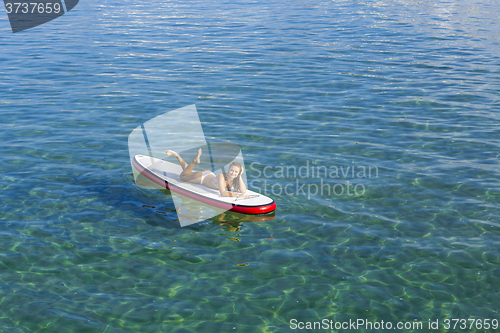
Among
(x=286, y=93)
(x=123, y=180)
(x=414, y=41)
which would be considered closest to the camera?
(x=123, y=180)

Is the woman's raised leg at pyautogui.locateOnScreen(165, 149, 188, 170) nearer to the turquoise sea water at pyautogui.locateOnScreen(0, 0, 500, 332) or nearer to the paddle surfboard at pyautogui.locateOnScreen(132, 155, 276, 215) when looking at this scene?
the paddle surfboard at pyautogui.locateOnScreen(132, 155, 276, 215)

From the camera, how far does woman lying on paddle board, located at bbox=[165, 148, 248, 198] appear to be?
10.7 m

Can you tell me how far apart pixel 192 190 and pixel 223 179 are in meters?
0.75

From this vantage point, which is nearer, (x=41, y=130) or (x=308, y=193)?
(x=308, y=193)

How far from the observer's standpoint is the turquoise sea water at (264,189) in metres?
7.99

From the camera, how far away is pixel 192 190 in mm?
10961

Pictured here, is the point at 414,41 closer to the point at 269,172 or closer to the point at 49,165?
the point at 269,172

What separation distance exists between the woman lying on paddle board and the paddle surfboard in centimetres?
11

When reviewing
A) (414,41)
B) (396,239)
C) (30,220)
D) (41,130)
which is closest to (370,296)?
(396,239)

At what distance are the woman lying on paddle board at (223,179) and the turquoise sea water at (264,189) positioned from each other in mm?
593

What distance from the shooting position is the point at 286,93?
18062mm

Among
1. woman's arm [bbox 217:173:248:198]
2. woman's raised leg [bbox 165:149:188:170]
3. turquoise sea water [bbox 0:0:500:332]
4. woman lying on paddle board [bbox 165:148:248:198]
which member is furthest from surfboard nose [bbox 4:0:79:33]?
woman's arm [bbox 217:173:248:198]

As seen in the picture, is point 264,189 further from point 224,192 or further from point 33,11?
point 33,11

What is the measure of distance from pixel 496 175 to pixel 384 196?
120 inches
